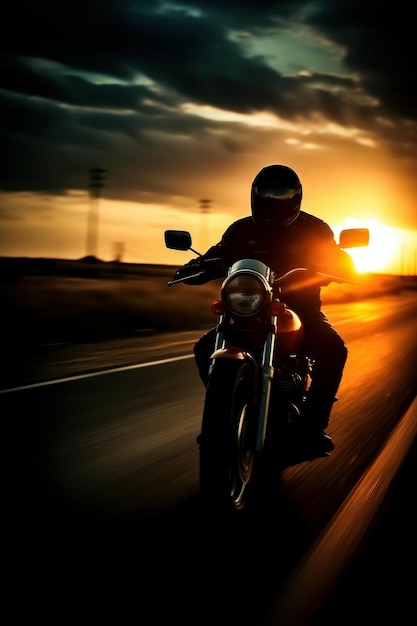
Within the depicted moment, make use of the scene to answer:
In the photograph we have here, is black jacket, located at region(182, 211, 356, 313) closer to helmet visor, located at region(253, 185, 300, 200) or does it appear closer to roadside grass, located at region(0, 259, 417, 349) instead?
helmet visor, located at region(253, 185, 300, 200)

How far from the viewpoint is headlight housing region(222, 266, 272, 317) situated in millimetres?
4184

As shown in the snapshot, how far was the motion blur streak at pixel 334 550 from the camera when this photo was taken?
326cm

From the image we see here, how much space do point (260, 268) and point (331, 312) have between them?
2045 centimetres

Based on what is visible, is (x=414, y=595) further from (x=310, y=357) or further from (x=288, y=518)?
(x=310, y=357)

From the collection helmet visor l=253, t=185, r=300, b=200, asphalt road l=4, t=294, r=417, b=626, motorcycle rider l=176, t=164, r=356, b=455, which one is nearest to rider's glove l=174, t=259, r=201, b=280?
motorcycle rider l=176, t=164, r=356, b=455

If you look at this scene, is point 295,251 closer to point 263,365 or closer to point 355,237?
point 355,237

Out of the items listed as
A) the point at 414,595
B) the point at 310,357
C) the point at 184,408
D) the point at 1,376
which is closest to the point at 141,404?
the point at 184,408

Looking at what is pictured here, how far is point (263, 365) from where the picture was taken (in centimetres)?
430

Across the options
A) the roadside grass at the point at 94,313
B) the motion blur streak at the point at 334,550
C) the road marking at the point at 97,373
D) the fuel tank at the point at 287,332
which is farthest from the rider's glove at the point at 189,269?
the roadside grass at the point at 94,313

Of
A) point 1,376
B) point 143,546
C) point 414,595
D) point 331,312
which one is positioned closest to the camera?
point 414,595

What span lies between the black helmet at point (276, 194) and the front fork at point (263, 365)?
0.82 meters

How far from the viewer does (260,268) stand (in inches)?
169

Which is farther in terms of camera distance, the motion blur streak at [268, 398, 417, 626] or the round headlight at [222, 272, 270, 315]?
the round headlight at [222, 272, 270, 315]

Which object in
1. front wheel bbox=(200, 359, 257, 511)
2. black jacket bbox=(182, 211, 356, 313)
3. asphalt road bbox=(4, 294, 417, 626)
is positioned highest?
black jacket bbox=(182, 211, 356, 313)
